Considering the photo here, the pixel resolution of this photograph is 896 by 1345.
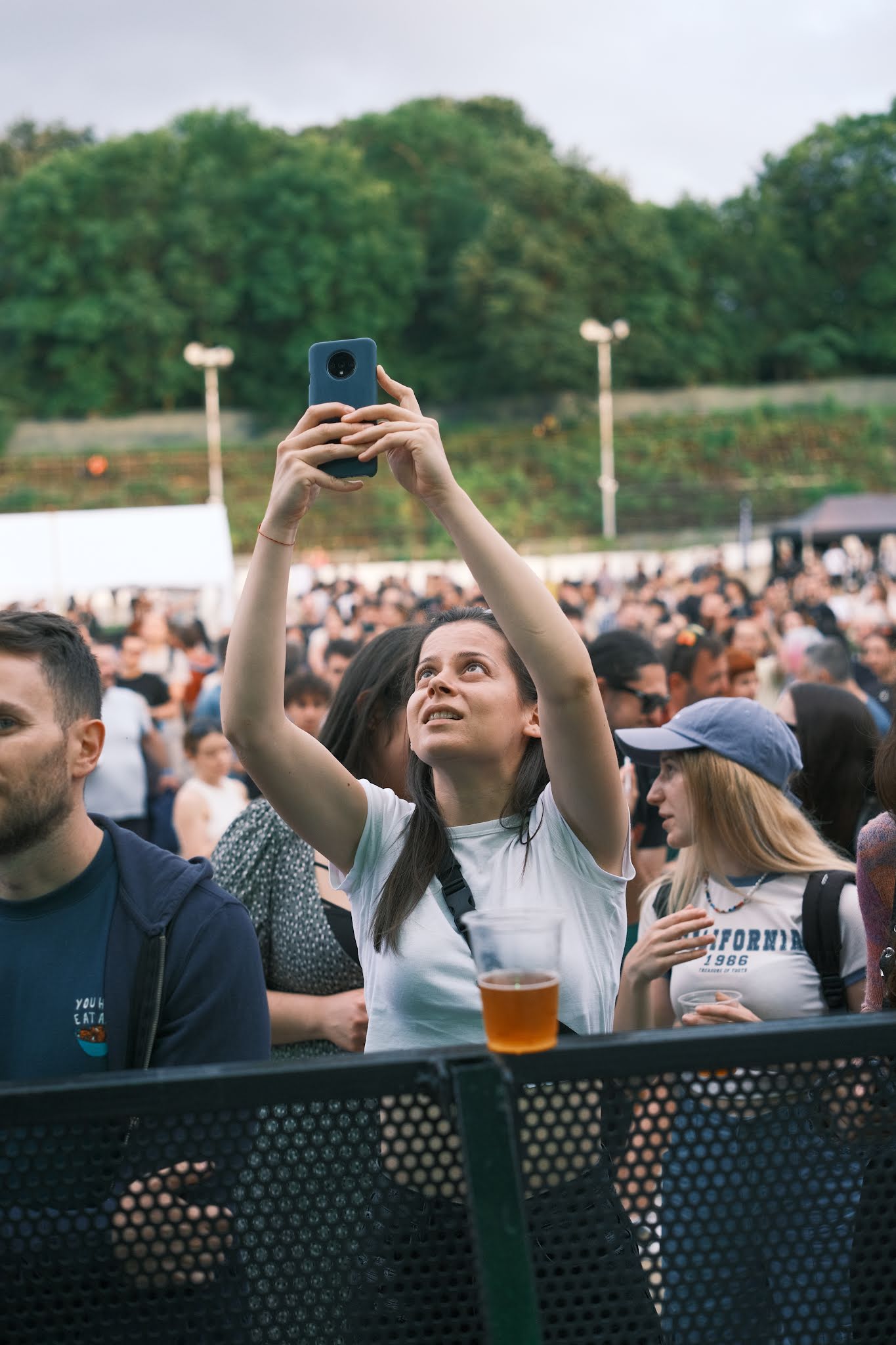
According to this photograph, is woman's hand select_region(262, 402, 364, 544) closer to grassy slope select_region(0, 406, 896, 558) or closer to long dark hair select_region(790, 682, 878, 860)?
long dark hair select_region(790, 682, 878, 860)

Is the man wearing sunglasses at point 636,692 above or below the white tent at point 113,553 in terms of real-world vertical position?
below

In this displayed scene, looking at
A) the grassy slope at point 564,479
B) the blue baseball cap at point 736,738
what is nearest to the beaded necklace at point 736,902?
the blue baseball cap at point 736,738

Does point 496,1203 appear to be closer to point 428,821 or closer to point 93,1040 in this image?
point 93,1040

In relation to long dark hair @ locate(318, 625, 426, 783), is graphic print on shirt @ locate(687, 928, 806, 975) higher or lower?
lower

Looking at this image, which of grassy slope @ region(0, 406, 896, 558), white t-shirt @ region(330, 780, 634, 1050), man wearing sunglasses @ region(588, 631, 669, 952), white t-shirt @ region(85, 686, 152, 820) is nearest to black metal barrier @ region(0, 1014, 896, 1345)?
white t-shirt @ region(330, 780, 634, 1050)

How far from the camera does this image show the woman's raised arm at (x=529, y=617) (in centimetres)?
189

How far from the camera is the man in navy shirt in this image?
1916 mm

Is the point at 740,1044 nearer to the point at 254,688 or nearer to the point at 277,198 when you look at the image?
the point at 254,688

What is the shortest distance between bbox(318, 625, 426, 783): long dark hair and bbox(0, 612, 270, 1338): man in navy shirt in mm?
1045

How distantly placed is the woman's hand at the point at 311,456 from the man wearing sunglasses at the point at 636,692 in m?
2.63

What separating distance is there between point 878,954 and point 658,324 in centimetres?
7217

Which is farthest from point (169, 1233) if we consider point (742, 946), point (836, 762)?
A: point (836, 762)

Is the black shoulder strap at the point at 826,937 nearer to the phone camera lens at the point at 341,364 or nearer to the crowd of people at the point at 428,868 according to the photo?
the crowd of people at the point at 428,868

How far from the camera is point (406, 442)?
186cm
